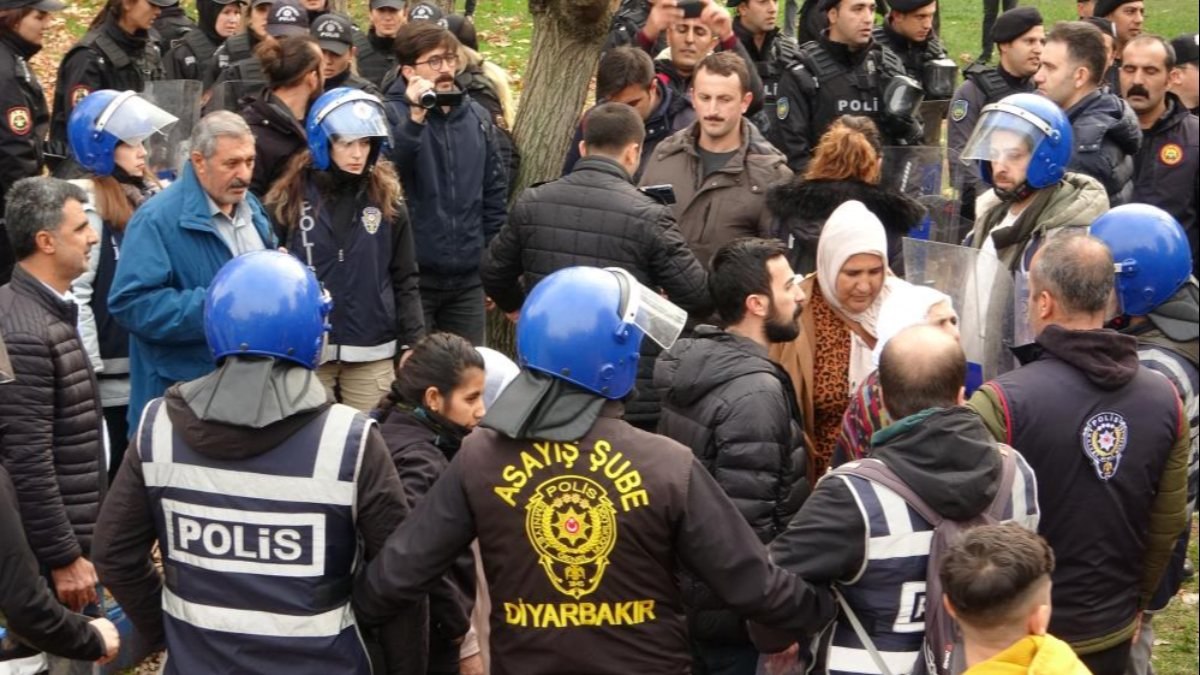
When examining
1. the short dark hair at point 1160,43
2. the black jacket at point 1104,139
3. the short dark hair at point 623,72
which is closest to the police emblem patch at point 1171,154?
the short dark hair at point 1160,43

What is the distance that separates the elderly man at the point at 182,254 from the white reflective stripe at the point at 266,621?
228 cm

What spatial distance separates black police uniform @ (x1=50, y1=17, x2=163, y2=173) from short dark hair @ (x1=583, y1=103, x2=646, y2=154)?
383cm

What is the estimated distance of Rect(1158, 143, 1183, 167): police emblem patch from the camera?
9.59 m

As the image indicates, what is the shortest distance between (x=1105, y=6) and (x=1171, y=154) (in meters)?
1.81

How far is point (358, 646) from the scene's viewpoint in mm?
4074

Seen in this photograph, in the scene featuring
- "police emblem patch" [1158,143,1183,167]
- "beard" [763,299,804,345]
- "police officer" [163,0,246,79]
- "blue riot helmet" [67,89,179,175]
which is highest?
"beard" [763,299,804,345]

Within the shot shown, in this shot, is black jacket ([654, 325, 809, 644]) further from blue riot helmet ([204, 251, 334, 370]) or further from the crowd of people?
blue riot helmet ([204, 251, 334, 370])

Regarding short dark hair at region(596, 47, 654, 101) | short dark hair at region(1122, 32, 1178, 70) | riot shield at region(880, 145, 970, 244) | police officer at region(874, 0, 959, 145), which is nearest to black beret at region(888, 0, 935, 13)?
police officer at region(874, 0, 959, 145)

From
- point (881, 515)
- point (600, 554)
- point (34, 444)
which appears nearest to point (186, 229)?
point (34, 444)

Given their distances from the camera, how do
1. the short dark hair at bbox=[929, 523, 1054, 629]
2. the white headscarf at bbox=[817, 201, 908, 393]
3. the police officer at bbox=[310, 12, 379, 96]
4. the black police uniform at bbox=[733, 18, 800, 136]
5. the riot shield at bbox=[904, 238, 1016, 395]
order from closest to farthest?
the short dark hair at bbox=[929, 523, 1054, 629]
the white headscarf at bbox=[817, 201, 908, 393]
the riot shield at bbox=[904, 238, 1016, 395]
the police officer at bbox=[310, 12, 379, 96]
the black police uniform at bbox=[733, 18, 800, 136]

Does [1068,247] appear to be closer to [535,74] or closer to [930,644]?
[930,644]

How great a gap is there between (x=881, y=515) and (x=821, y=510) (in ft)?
0.50

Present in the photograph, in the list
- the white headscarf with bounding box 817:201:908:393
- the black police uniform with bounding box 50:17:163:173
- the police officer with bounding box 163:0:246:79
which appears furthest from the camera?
the police officer with bounding box 163:0:246:79

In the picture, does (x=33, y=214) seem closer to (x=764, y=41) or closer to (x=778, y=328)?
(x=778, y=328)
